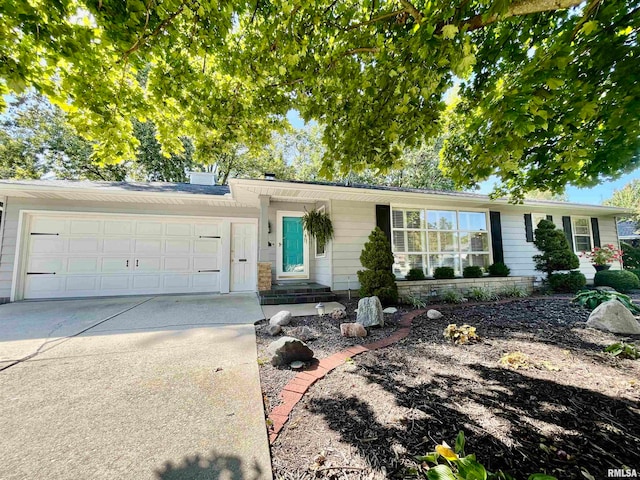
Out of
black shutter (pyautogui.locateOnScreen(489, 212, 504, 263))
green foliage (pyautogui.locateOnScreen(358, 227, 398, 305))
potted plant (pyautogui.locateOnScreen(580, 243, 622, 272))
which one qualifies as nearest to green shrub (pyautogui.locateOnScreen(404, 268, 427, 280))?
green foliage (pyautogui.locateOnScreen(358, 227, 398, 305))

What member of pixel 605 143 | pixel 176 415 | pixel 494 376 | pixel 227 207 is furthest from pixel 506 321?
pixel 227 207

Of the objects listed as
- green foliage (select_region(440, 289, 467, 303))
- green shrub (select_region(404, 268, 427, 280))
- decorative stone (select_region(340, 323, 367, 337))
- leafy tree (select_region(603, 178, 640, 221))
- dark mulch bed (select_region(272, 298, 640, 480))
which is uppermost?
leafy tree (select_region(603, 178, 640, 221))

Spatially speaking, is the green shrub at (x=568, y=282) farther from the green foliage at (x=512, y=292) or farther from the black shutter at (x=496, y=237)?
the black shutter at (x=496, y=237)

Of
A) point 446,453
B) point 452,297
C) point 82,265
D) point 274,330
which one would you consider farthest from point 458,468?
point 82,265

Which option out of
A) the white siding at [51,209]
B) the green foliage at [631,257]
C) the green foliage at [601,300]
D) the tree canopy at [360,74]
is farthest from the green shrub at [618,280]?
the white siding at [51,209]

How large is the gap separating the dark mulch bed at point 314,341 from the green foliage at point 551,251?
5605 mm

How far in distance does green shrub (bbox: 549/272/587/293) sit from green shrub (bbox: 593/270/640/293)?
128 centimetres

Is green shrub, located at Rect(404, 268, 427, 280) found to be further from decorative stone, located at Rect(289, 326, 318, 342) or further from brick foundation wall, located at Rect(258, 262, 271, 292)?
decorative stone, located at Rect(289, 326, 318, 342)

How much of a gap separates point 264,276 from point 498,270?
663 cm

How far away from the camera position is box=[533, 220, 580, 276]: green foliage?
7.46 m

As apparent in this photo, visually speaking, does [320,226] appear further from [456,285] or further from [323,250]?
[456,285]

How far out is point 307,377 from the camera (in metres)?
2.46

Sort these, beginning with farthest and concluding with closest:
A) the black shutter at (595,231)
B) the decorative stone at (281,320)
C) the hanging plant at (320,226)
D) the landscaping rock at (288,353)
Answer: the black shutter at (595,231) → the hanging plant at (320,226) → the decorative stone at (281,320) → the landscaping rock at (288,353)

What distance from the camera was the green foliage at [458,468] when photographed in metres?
1.21
